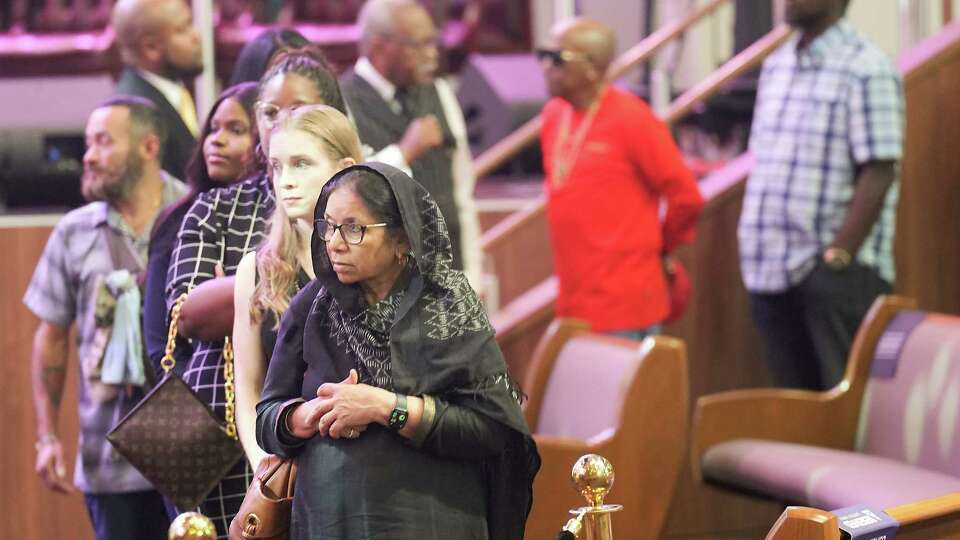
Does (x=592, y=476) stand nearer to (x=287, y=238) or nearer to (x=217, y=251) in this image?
(x=287, y=238)

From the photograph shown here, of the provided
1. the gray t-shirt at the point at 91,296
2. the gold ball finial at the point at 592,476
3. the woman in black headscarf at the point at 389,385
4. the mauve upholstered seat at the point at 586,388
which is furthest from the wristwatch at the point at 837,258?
the woman in black headscarf at the point at 389,385

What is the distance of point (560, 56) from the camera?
4863 millimetres

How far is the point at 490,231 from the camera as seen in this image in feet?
19.2

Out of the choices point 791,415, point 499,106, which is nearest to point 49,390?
point 791,415

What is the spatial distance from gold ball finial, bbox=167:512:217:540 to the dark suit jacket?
6.16 feet

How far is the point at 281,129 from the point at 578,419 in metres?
1.86

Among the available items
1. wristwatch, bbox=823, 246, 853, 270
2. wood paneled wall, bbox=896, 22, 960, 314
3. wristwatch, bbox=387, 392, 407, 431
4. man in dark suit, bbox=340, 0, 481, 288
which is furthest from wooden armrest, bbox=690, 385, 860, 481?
wristwatch, bbox=387, 392, 407, 431

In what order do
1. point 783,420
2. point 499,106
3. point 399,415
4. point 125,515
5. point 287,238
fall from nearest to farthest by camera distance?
point 399,415
point 287,238
point 125,515
point 783,420
point 499,106

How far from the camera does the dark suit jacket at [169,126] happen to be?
3.96 m

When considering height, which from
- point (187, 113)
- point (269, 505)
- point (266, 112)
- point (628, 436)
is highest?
point (266, 112)

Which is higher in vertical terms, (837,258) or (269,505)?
(269,505)

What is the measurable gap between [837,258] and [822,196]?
24 centimetres

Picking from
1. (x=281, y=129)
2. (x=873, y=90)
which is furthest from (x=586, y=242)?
(x=281, y=129)

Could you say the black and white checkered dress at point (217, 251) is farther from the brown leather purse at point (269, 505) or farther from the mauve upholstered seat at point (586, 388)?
the mauve upholstered seat at point (586, 388)
